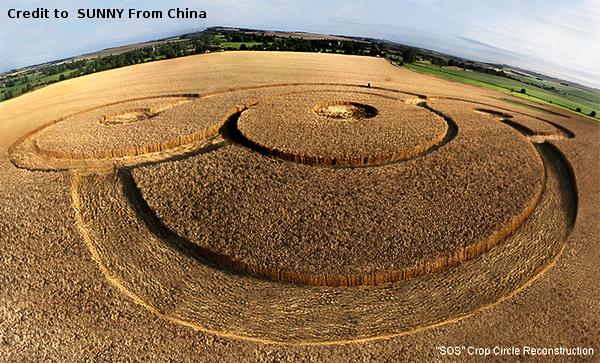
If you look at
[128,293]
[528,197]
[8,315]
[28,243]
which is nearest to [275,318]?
[128,293]

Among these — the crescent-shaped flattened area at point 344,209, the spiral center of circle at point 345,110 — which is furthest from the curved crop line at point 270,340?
the spiral center of circle at point 345,110

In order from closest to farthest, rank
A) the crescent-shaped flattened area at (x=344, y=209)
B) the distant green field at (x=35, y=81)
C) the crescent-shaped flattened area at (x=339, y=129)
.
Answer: the crescent-shaped flattened area at (x=344, y=209)
the crescent-shaped flattened area at (x=339, y=129)
the distant green field at (x=35, y=81)

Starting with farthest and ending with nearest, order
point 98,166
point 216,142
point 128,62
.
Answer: point 128,62, point 216,142, point 98,166

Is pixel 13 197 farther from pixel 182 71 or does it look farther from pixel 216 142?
pixel 182 71

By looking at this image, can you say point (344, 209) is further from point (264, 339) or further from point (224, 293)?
point (264, 339)

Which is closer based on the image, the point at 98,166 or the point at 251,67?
the point at 98,166

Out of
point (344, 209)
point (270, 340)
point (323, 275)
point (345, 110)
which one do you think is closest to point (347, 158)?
point (344, 209)

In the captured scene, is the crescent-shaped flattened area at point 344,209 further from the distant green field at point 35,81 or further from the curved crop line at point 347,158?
the distant green field at point 35,81

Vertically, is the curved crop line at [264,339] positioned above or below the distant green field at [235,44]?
below
